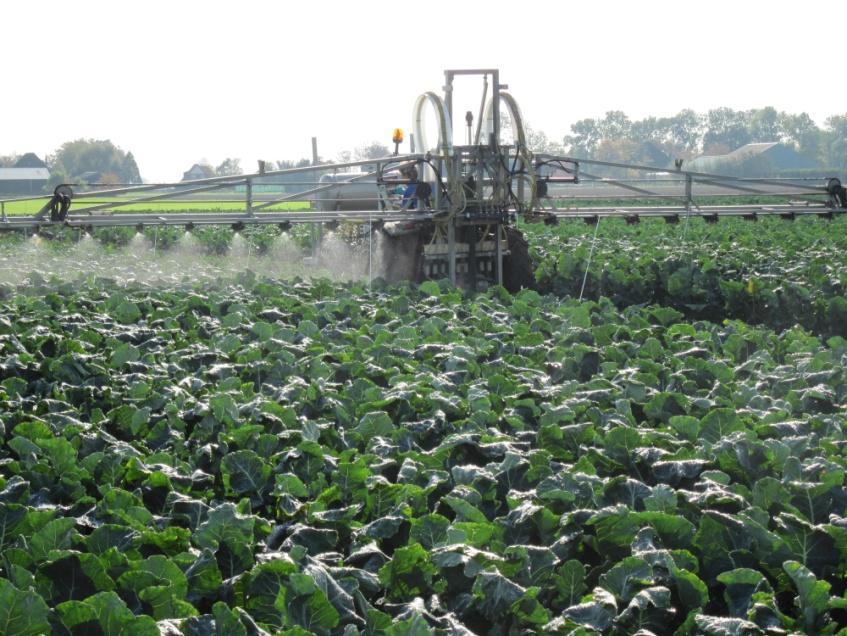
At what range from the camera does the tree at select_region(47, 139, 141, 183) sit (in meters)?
84.4

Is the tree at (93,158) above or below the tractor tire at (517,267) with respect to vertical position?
above

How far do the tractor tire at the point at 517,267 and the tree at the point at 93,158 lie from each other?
7427 centimetres

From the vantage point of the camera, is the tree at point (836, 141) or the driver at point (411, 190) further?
the tree at point (836, 141)

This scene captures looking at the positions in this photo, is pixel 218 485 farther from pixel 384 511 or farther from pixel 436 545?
pixel 436 545

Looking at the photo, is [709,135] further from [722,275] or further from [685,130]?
[722,275]

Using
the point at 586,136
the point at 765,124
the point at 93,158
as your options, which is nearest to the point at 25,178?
the point at 93,158

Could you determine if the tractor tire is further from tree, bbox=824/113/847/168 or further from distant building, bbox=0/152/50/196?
tree, bbox=824/113/847/168

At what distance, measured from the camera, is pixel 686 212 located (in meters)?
12.4

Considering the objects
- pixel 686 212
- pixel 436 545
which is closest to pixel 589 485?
pixel 436 545

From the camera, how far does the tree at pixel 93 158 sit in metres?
84.4

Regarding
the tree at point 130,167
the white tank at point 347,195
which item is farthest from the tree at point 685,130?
the white tank at point 347,195

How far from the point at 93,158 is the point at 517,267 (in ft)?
256

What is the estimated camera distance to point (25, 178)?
72.5 metres

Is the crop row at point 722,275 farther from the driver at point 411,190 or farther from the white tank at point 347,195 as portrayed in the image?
the white tank at point 347,195
